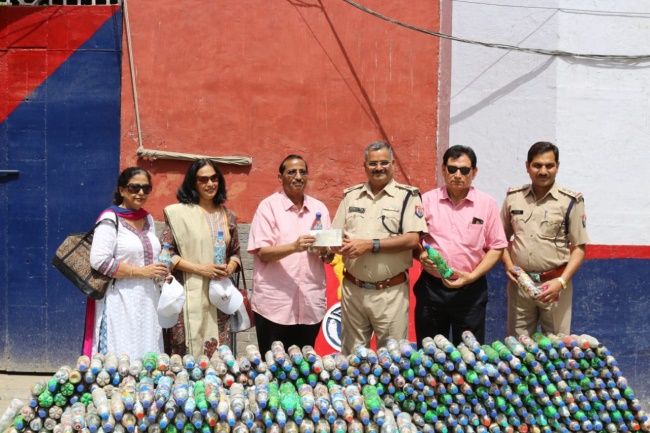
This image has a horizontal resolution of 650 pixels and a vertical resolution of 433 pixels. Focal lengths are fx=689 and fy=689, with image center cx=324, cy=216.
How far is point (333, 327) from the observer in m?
6.03

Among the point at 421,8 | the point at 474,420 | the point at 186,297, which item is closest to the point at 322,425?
the point at 474,420

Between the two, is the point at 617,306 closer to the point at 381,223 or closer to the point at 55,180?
the point at 381,223

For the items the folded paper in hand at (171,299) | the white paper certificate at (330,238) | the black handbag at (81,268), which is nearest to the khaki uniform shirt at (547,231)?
the white paper certificate at (330,238)

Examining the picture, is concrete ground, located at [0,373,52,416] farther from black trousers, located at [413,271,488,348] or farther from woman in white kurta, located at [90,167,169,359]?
black trousers, located at [413,271,488,348]

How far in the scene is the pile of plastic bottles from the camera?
130 inches

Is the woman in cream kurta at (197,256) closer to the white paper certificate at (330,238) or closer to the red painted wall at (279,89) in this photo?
the white paper certificate at (330,238)

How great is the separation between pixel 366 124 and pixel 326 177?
0.60 metres

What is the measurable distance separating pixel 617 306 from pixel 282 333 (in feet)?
10.0

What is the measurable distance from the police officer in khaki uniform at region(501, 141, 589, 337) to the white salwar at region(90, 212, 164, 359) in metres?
A: 2.36

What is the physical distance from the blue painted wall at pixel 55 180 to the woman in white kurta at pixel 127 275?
216cm

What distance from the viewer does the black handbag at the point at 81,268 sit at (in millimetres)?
4293

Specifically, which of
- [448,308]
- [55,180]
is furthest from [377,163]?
[55,180]

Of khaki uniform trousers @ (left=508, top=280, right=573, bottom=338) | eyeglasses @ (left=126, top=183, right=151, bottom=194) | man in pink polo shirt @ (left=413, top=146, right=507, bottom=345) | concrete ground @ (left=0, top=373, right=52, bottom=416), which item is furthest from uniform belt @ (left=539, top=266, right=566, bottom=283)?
concrete ground @ (left=0, top=373, right=52, bottom=416)

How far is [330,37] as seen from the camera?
20.4 feet
